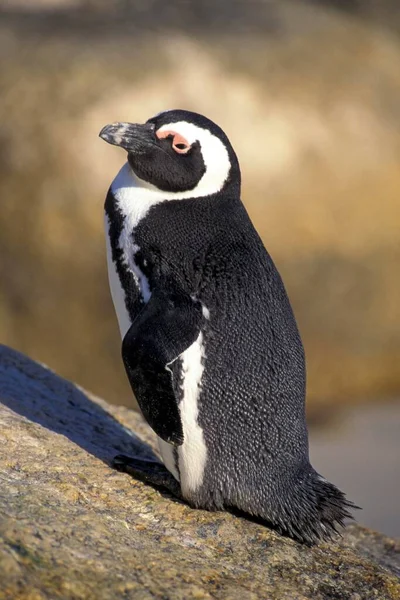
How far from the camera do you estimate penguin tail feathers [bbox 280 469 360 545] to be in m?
2.15

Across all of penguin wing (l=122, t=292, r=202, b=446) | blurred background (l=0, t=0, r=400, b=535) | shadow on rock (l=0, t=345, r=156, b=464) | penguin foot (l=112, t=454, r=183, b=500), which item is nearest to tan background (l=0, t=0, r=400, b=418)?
blurred background (l=0, t=0, r=400, b=535)

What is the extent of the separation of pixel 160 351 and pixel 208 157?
0.54m

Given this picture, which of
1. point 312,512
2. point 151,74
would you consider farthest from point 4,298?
point 312,512

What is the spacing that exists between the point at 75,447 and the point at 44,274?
146 inches

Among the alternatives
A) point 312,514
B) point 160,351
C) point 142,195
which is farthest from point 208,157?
point 312,514

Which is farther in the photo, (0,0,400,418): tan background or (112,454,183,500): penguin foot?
(0,0,400,418): tan background

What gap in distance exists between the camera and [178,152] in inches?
90.7

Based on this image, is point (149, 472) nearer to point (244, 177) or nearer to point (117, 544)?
point (117, 544)

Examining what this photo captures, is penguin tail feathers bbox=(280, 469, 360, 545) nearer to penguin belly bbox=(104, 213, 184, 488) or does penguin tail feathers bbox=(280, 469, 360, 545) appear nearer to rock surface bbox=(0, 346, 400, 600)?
rock surface bbox=(0, 346, 400, 600)

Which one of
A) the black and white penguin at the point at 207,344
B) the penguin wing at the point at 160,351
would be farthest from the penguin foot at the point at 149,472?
the penguin wing at the point at 160,351

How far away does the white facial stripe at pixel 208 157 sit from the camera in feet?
7.55

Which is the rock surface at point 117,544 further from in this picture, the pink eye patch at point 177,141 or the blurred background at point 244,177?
the blurred background at point 244,177

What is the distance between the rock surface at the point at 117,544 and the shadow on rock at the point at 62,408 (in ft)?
0.05

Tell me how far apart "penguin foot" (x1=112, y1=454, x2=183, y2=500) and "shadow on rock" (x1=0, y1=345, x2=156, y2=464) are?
7 centimetres
